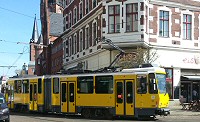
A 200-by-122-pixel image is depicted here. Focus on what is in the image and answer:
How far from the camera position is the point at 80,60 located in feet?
166

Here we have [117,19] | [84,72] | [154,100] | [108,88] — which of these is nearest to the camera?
[154,100]

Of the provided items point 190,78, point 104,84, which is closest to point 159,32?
point 190,78

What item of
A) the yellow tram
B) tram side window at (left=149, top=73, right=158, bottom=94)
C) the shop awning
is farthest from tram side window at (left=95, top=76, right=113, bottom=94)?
the shop awning

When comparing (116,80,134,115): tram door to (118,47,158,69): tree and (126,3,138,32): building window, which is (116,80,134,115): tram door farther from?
(126,3,138,32): building window

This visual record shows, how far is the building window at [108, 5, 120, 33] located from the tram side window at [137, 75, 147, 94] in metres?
14.7

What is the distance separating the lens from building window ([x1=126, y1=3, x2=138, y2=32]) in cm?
3694

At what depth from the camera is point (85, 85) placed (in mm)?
26500

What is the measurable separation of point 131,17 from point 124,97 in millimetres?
14603

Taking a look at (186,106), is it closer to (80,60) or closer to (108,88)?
(108,88)

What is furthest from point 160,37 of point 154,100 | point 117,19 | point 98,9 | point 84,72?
point 154,100

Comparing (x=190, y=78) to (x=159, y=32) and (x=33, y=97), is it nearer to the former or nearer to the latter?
(x=159, y=32)

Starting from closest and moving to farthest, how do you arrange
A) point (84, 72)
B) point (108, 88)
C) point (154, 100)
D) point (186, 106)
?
point (154, 100) < point (108, 88) < point (84, 72) < point (186, 106)

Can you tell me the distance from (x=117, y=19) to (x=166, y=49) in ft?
19.0

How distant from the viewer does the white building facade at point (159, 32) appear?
36844 mm
